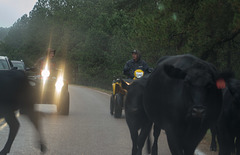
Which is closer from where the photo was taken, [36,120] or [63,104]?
[36,120]

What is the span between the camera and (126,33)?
43.3m

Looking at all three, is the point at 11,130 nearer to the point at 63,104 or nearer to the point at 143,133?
the point at 143,133

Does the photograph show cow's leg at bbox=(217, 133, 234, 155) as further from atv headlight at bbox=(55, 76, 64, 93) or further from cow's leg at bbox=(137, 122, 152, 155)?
atv headlight at bbox=(55, 76, 64, 93)

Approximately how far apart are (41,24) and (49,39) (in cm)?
879

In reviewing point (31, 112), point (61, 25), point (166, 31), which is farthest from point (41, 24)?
point (31, 112)

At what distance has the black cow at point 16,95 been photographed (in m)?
6.03

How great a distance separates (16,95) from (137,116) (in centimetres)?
187

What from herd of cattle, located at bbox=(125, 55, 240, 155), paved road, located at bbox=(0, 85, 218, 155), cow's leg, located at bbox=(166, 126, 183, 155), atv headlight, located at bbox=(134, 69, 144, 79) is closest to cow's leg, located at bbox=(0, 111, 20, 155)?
paved road, located at bbox=(0, 85, 218, 155)

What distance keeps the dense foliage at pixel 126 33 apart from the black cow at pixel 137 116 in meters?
1.42

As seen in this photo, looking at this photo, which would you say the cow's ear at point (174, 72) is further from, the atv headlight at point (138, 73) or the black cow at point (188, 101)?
the atv headlight at point (138, 73)

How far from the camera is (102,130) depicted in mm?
11133

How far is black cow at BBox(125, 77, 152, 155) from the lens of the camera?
6320 millimetres

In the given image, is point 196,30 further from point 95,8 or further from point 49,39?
point 49,39

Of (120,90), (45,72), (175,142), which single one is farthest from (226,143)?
(45,72)
